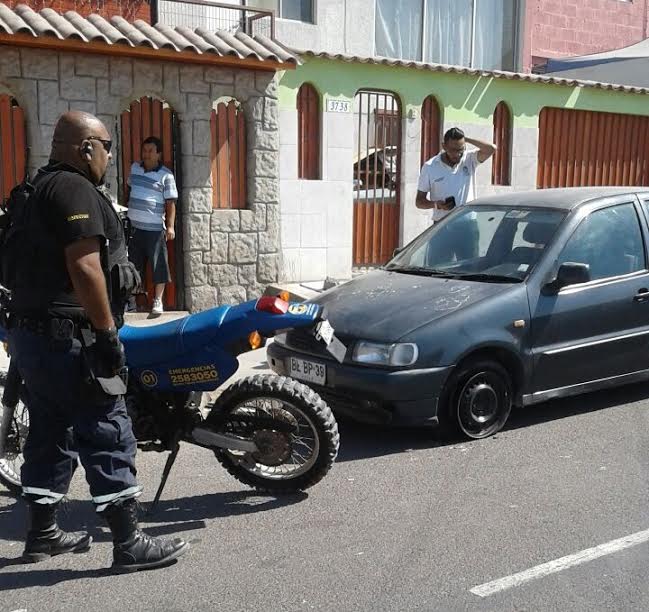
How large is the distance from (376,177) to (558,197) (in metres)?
5.93

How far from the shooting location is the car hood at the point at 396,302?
5.53 metres

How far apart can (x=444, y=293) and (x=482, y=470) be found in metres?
1.21

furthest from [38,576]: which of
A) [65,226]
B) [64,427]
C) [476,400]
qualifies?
[476,400]

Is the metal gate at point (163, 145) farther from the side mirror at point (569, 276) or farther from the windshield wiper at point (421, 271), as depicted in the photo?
the side mirror at point (569, 276)

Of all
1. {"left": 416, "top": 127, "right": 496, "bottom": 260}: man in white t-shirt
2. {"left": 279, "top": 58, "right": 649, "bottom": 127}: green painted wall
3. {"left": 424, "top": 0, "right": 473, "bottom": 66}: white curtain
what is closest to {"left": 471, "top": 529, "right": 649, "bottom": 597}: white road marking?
{"left": 416, "top": 127, "right": 496, "bottom": 260}: man in white t-shirt

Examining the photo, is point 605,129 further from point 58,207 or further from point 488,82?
point 58,207

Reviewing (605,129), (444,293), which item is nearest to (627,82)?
→ (605,129)

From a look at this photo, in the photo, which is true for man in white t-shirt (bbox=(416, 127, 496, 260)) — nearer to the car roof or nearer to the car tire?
the car roof

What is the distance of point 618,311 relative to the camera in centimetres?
619

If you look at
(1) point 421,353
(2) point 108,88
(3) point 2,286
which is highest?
(2) point 108,88

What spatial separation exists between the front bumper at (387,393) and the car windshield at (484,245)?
1000 mm

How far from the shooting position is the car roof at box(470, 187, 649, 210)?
6.30m

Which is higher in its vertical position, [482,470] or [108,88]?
[108,88]

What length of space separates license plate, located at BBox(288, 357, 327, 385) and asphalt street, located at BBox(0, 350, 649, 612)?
1.50ft
